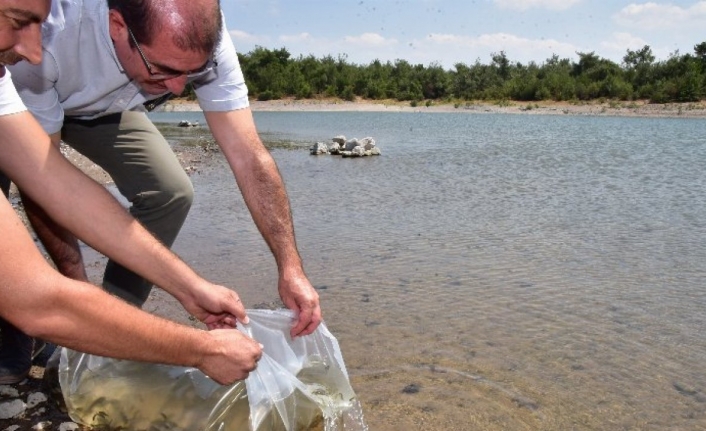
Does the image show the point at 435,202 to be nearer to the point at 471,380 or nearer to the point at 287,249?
the point at 471,380

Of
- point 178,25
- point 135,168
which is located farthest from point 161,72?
point 135,168

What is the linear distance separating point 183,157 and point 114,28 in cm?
976

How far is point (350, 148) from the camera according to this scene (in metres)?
12.7

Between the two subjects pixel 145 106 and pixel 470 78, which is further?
pixel 470 78

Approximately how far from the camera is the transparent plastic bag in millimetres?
2061

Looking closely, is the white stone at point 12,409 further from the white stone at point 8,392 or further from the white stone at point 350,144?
the white stone at point 350,144

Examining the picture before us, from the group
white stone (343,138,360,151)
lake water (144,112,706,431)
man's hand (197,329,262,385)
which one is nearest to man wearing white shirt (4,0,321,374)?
man's hand (197,329,262,385)

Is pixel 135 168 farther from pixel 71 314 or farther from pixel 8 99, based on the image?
pixel 71 314

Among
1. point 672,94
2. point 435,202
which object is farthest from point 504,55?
point 435,202

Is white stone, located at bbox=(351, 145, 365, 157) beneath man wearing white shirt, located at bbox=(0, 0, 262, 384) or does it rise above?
beneath

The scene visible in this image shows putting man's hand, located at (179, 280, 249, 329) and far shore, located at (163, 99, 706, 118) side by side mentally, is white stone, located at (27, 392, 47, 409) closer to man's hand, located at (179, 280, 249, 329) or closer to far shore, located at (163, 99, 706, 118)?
man's hand, located at (179, 280, 249, 329)

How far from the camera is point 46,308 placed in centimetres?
146

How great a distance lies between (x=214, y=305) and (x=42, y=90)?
38.2 inches

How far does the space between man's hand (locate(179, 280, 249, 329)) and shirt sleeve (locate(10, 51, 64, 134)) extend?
0.82m
